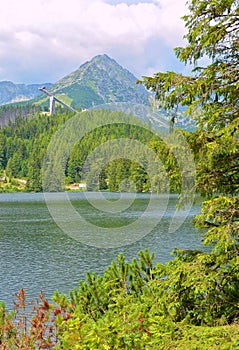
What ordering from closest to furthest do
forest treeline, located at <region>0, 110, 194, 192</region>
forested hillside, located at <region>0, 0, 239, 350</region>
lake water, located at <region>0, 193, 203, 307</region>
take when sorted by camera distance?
forested hillside, located at <region>0, 0, 239, 350</region>
lake water, located at <region>0, 193, 203, 307</region>
forest treeline, located at <region>0, 110, 194, 192</region>

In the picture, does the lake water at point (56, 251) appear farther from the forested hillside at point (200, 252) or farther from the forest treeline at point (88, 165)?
the forest treeline at point (88, 165)

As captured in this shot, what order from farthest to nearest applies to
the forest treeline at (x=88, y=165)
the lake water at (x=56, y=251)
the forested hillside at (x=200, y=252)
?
the forest treeline at (x=88, y=165)
the lake water at (x=56, y=251)
the forested hillside at (x=200, y=252)

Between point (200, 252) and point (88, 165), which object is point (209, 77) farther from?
point (88, 165)

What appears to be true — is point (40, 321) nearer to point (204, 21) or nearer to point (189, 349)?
point (189, 349)

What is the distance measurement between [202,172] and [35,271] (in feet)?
70.8

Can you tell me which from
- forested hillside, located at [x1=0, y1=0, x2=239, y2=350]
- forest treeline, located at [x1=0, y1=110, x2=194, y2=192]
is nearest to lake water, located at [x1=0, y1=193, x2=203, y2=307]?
forested hillside, located at [x1=0, y1=0, x2=239, y2=350]

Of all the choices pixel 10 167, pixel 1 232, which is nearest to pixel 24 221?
pixel 1 232

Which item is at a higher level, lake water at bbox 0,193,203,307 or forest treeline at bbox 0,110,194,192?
forest treeline at bbox 0,110,194,192

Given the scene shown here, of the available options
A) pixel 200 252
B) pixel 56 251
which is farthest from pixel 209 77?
pixel 56 251

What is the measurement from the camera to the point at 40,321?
723cm

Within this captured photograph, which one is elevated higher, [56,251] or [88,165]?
[88,165]

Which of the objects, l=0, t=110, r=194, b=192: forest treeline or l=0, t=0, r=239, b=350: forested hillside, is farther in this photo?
l=0, t=110, r=194, b=192: forest treeline

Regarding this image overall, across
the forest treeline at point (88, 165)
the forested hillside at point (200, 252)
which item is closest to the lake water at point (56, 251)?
the forested hillside at point (200, 252)

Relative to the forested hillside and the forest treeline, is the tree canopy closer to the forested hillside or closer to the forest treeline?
the forested hillside
